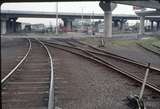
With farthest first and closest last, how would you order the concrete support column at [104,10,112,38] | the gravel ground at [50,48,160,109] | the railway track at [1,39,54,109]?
1. the concrete support column at [104,10,112,38]
2. the gravel ground at [50,48,160,109]
3. the railway track at [1,39,54,109]

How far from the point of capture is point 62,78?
14008 mm

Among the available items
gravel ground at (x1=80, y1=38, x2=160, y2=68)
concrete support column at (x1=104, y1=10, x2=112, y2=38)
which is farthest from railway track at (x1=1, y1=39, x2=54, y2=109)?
concrete support column at (x1=104, y1=10, x2=112, y2=38)

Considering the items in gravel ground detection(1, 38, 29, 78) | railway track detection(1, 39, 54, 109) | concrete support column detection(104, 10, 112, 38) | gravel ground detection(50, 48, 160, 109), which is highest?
concrete support column detection(104, 10, 112, 38)

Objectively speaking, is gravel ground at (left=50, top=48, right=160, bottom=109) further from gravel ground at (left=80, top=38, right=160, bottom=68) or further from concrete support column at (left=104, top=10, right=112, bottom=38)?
concrete support column at (left=104, top=10, right=112, bottom=38)

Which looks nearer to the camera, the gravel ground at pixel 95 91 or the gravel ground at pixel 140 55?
the gravel ground at pixel 95 91

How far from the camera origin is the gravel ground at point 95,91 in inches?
360

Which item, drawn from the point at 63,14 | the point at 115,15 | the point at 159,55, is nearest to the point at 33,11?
the point at 63,14

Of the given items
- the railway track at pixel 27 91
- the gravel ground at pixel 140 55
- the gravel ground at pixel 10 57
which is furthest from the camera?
the gravel ground at pixel 140 55

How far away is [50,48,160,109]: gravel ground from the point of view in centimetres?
916

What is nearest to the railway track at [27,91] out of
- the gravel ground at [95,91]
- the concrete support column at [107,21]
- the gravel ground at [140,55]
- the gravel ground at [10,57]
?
the gravel ground at [95,91]

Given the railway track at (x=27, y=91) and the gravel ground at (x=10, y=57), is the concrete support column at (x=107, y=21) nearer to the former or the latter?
the gravel ground at (x=10, y=57)

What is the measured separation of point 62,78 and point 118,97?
14.0 ft

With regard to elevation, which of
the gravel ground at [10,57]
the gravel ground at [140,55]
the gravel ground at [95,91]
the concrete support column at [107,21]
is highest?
the concrete support column at [107,21]

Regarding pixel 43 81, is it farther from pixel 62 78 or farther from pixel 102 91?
pixel 102 91
